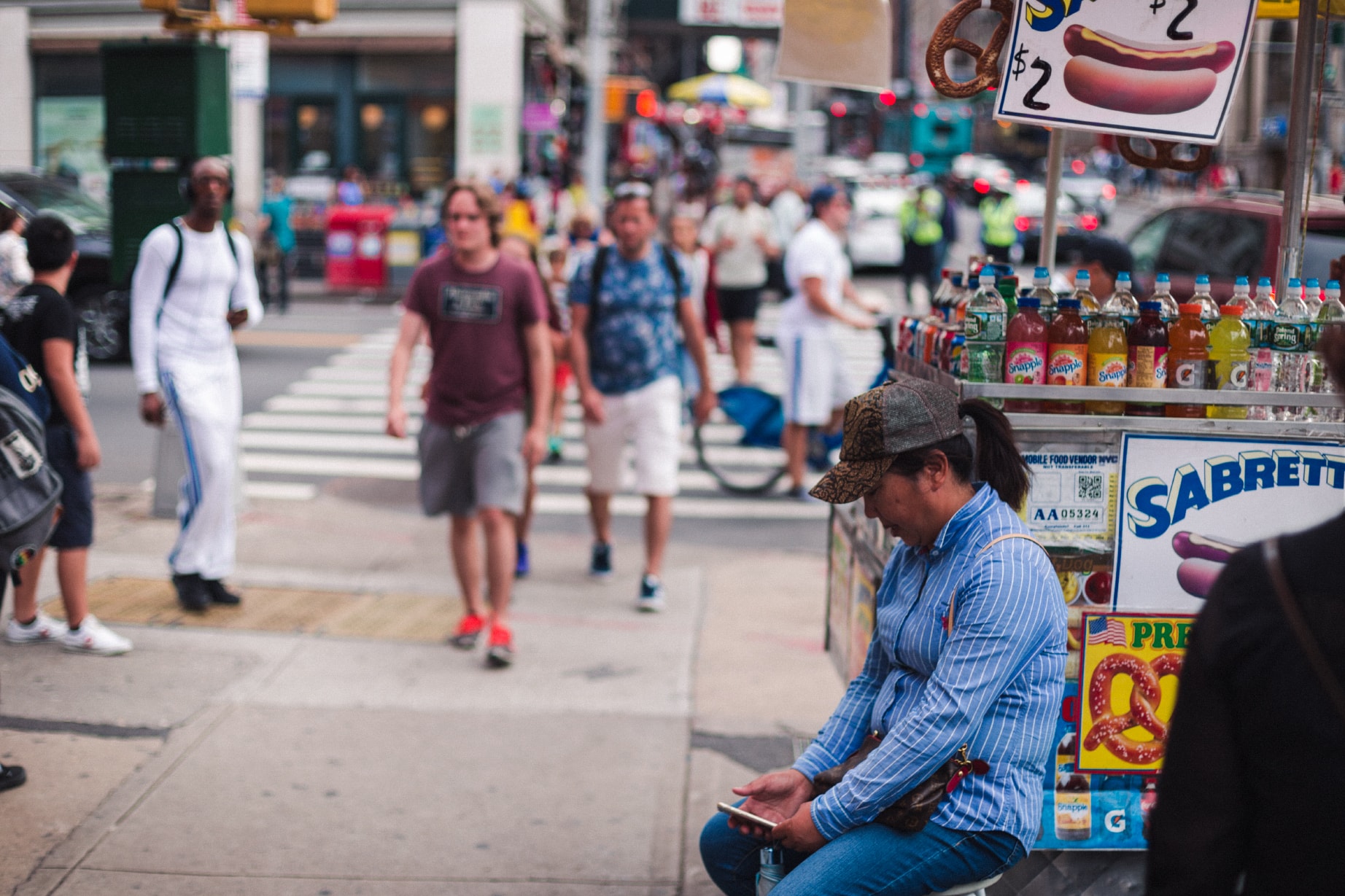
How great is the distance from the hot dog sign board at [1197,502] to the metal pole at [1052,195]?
80 cm

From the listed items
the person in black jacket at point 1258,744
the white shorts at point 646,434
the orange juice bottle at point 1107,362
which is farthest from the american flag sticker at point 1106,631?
the white shorts at point 646,434

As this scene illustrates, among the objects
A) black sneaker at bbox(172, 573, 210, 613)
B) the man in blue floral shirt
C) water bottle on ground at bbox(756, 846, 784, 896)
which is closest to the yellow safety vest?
the man in blue floral shirt

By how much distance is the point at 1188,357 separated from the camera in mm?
3523

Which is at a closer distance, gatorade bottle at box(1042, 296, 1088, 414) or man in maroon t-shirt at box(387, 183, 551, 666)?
gatorade bottle at box(1042, 296, 1088, 414)

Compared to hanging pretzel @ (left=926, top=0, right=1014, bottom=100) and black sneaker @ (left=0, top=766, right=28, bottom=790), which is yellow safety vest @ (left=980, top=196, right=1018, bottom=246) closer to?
hanging pretzel @ (left=926, top=0, right=1014, bottom=100)

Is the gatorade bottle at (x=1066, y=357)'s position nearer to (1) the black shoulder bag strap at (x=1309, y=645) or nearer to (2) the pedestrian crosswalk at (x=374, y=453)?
(1) the black shoulder bag strap at (x=1309, y=645)

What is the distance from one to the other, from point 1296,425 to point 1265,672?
1923mm

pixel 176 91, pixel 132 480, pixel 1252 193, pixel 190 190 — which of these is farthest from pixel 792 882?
pixel 1252 193

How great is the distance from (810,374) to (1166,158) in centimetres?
507

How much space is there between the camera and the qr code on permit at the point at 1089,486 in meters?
3.52

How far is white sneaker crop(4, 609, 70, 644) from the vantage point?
19.3 ft

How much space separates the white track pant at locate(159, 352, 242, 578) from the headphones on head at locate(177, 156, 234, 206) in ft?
2.50

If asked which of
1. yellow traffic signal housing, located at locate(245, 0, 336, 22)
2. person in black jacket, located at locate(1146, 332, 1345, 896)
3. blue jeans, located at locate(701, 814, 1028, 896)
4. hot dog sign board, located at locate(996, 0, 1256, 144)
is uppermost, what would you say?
yellow traffic signal housing, located at locate(245, 0, 336, 22)

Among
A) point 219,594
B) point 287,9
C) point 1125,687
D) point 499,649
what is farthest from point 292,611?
point 1125,687
